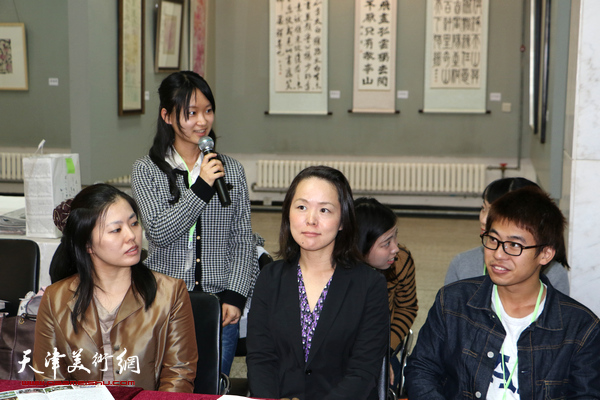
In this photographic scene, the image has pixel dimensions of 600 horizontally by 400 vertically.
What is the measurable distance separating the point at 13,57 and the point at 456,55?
5.27 m

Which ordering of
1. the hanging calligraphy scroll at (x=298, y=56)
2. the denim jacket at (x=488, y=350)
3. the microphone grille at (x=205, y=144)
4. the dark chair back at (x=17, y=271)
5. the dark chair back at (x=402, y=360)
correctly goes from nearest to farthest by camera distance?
1. the denim jacket at (x=488, y=350)
2. the microphone grille at (x=205, y=144)
3. the dark chair back at (x=402, y=360)
4. the dark chair back at (x=17, y=271)
5. the hanging calligraphy scroll at (x=298, y=56)

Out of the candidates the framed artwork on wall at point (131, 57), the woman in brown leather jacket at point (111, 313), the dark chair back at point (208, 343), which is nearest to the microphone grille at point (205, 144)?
the woman in brown leather jacket at point (111, 313)

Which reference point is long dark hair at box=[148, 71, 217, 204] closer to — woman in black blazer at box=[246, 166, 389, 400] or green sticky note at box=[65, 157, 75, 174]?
woman in black blazer at box=[246, 166, 389, 400]

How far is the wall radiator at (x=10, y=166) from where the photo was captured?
25.7ft

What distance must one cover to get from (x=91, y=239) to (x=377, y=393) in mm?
987

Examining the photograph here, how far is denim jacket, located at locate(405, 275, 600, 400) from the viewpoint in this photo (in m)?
1.73

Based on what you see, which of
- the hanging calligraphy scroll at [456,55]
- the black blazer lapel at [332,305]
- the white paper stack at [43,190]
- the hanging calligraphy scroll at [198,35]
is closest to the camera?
the black blazer lapel at [332,305]

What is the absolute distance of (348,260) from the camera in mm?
2021

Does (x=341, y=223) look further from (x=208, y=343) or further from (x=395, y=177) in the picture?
(x=395, y=177)

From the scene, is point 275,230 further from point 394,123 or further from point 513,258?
point 513,258

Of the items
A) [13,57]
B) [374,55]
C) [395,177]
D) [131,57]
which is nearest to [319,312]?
[131,57]

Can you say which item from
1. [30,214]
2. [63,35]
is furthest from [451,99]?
[30,214]

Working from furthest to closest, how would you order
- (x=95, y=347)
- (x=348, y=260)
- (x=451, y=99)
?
(x=451, y=99), (x=348, y=260), (x=95, y=347)

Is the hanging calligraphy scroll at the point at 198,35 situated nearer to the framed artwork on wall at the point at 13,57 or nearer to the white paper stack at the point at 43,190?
the framed artwork on wall at the point at 13,57
